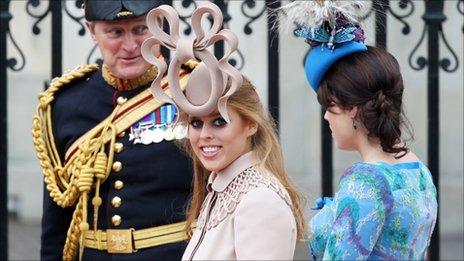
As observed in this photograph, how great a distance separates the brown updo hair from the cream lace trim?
0.30 meters

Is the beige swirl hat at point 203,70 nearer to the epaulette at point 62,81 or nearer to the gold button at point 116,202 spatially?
the gold button at point 116,202

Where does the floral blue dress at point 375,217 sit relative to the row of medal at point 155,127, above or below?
below

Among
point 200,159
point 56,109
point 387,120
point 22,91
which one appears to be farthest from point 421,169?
point 22,91

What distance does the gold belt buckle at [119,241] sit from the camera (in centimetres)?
462

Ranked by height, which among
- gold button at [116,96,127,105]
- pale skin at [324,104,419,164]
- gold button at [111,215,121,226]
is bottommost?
gold button at [111,215,121,226]

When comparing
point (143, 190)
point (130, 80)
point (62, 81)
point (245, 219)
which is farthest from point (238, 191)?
point (62, 81)

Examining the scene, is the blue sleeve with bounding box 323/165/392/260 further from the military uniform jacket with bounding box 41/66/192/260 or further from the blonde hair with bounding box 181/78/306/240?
the military uniform jacket with bounding box 41/66/192/260

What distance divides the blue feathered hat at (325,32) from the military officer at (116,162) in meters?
0.72

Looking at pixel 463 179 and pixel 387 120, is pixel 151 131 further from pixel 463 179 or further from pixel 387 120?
pixel 463 179

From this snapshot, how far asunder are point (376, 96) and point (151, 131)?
1.11m

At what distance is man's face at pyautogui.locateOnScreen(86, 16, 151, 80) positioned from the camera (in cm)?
462

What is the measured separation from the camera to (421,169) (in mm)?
3920

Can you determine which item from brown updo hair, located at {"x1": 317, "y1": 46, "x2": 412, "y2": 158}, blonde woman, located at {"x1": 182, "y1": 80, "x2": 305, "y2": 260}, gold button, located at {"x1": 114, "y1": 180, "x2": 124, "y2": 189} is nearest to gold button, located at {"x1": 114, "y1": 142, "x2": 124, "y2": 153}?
gold button, located at {"x1": 114, "y1": 180, "x2": 124, "y2": 189}

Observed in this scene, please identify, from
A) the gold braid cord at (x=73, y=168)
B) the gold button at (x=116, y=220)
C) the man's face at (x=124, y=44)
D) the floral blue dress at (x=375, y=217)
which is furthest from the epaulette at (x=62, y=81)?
the floral blue dress at (x=375, y=217)
